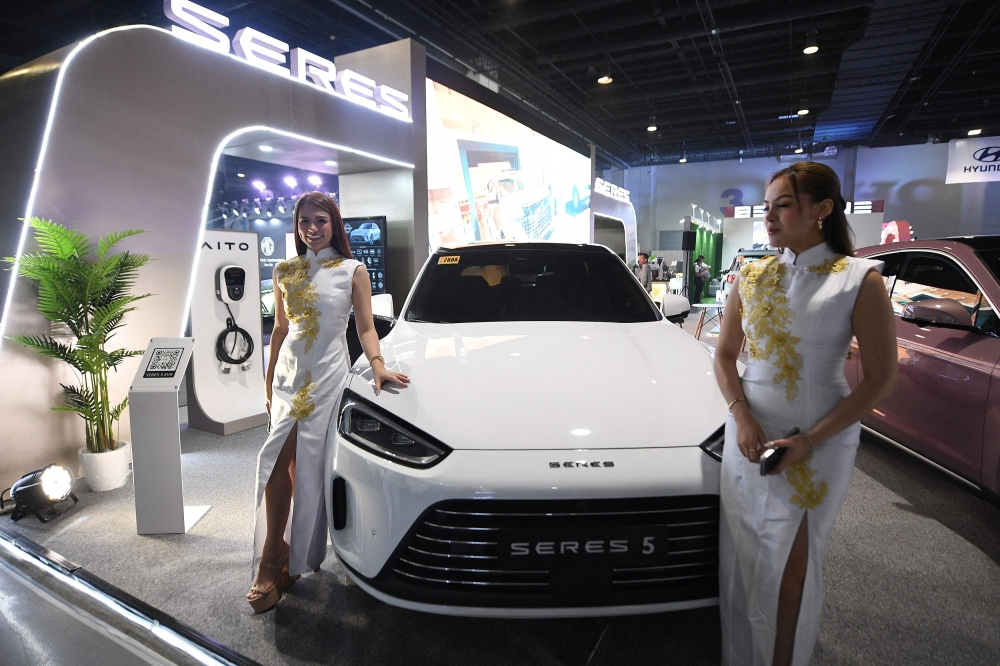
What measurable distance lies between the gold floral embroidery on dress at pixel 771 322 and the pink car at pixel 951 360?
1.44 meters

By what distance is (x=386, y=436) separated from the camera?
1.54 meters

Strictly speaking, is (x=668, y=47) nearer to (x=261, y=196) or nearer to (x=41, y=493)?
(x=261, y=196)

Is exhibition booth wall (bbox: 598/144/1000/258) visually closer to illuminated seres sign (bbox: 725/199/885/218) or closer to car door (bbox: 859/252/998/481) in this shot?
illuminated seres sign (bbox: 725/199/885/218)

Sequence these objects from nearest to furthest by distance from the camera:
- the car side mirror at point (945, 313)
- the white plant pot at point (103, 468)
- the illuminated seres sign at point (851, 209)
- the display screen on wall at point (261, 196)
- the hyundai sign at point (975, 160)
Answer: the car side mirror at point (945, 313)
the white plant pot at point (103, 468)
the display screen on wall at point (261, 196)
the hyundai sign at point (975, 160)
the illuminated seres sign at point (851, 209)

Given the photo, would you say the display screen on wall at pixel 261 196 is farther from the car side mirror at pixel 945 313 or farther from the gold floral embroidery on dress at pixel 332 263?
the car side mirror at pixel 945 313

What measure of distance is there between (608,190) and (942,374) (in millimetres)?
13935

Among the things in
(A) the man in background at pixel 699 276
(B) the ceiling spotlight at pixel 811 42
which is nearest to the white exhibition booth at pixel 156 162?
(B) the ceiling spotlight at pixel 811 42

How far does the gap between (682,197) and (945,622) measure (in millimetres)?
21350

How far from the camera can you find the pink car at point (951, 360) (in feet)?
7.52

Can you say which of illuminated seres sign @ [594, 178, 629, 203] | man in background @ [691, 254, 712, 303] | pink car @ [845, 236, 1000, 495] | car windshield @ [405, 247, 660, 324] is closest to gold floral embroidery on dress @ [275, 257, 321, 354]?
car windshield @ [405, 247, 660, 324]

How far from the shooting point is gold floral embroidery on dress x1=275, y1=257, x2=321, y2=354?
6.14ft

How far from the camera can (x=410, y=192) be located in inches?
276

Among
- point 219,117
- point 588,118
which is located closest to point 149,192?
point 219,117

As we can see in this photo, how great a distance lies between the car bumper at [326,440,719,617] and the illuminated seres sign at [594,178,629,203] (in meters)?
14.0
